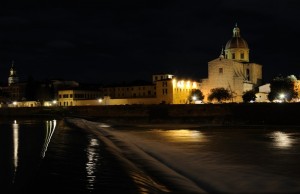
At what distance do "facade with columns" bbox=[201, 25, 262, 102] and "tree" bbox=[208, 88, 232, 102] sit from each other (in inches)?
110

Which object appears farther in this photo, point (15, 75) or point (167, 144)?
point (15, 75)

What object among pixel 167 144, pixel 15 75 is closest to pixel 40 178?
pixel 167 144

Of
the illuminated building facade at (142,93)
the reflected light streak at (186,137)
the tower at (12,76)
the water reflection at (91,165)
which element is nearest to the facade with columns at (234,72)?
the illuminated building facade at (142,93)

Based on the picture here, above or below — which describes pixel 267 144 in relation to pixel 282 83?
below

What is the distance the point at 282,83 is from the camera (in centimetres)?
7675

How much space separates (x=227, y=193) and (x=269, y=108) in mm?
46161

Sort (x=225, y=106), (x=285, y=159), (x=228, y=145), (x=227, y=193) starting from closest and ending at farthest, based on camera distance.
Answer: (x=227, y=193)
(x=285, y=159)
(x=228, y=145)
(x=225, y=106)

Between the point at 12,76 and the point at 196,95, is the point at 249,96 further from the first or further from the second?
the point at 12,76

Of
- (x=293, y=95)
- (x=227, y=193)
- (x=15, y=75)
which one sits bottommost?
(x=227, y=193)

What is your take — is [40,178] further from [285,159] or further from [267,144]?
[267,144]

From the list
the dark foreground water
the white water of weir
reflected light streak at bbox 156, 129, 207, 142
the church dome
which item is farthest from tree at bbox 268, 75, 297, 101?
the white water of weir

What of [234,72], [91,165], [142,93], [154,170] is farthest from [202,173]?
[142,93]

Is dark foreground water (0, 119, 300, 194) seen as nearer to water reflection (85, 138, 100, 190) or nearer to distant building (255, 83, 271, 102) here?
water reflection (85, 138, 100, 190)

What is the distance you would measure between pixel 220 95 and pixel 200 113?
65.9ft
